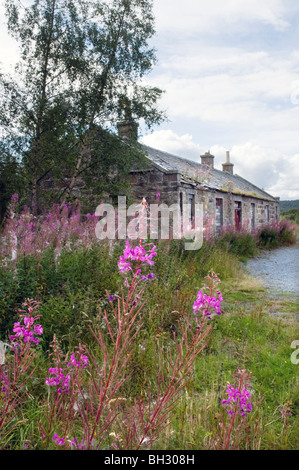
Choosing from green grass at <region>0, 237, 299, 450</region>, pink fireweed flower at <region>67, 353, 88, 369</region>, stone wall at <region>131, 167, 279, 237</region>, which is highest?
stone wall at <region>131, 167, 279, 237</region>

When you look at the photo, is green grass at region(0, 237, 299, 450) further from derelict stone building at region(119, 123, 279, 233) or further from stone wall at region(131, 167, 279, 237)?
derelict stone building at region(119, 123, 279, 233)

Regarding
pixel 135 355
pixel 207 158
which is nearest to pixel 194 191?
pixel 207 158

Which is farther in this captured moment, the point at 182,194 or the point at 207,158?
the point at 207,158

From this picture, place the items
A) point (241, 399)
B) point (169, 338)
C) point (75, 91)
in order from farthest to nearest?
point (75, 91), point (169, 338), point (241, 399)

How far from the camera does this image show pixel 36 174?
45.8ft

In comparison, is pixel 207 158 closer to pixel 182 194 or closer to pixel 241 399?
pixel 182 194

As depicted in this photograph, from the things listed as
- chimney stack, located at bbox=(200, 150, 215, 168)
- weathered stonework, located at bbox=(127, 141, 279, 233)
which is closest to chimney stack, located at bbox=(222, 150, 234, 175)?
weathered stonework, located at bbox=(127, 141, 279, 233)

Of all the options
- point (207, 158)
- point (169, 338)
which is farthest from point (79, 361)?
point (207, 158)

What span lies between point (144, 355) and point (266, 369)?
1267 mm

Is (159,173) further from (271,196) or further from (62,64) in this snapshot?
(271,196)

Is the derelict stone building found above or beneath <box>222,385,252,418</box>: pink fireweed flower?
above

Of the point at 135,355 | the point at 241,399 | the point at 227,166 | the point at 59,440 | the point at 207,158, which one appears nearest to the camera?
the point at 59,440

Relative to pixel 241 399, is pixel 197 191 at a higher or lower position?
higher

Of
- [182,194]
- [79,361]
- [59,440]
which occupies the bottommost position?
[59,440]
